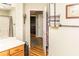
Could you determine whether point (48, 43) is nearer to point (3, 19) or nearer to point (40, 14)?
point (40, 14)

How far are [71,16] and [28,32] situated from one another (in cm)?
54

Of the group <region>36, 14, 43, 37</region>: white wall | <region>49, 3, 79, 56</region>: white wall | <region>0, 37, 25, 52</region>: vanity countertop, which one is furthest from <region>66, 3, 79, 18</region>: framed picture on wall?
<region>0, 37, 25, 52</region>: vanity countertop

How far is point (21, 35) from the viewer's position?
1373 millimetres

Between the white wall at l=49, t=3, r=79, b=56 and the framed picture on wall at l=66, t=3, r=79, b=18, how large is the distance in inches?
2.2

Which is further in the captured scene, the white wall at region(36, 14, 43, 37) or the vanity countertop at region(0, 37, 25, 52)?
the white wall at region(36, 14, 43, 37)

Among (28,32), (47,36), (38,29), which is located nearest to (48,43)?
(47,36)

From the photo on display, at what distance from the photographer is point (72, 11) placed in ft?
4.39

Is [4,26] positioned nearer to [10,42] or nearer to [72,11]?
[10,42]

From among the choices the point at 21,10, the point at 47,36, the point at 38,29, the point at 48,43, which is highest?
the point at 21,10

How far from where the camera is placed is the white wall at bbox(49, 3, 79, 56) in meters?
1.31

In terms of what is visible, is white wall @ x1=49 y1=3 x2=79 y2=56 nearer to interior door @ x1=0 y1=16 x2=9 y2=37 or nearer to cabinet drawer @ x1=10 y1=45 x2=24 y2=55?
cabinet drawer @ x1=10 y1=45 x2=24 y2=55

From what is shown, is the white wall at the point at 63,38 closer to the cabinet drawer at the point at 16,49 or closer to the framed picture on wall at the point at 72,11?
the framed picture on wall at the point at 72,11

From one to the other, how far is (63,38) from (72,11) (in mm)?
349

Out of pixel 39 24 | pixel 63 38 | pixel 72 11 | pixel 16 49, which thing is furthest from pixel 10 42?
pixel 72 11
